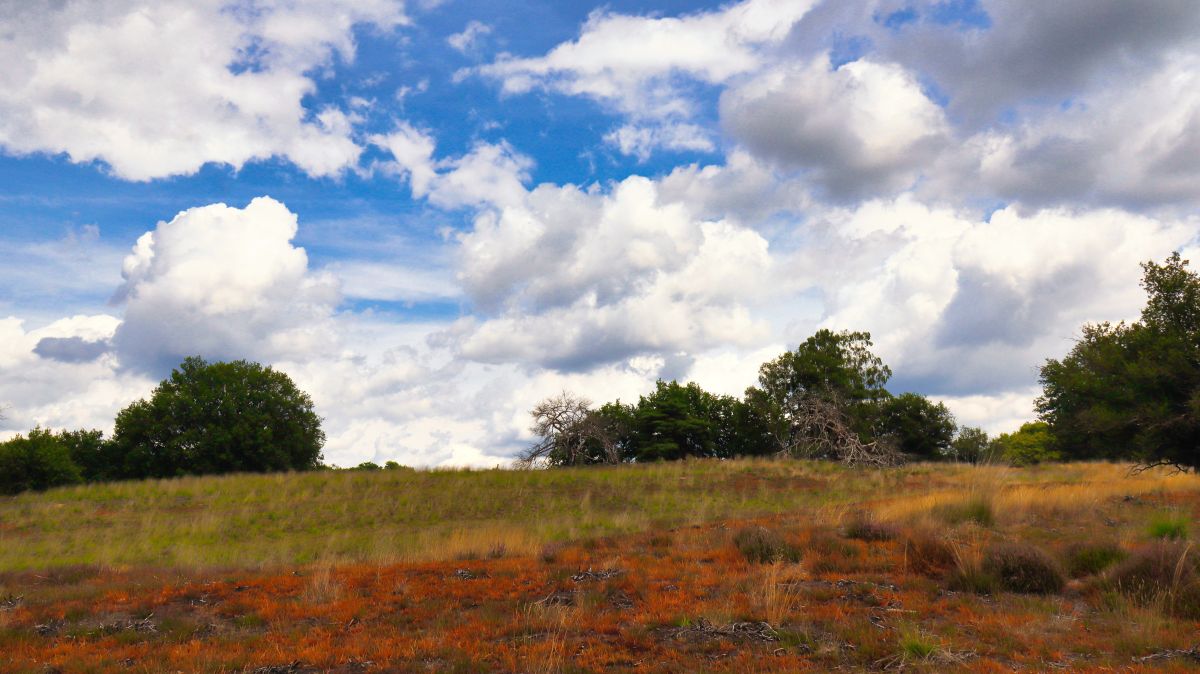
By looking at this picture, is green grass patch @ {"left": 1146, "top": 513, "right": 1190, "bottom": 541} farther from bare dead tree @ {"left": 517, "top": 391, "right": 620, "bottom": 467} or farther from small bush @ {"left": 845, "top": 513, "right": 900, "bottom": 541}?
bare dead tree @ {"left": 517, "top": 391, "right": 620, "bottom": 467}

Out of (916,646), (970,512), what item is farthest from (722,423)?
(916,646)

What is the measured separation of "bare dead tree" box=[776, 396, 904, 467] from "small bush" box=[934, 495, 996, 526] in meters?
27.5

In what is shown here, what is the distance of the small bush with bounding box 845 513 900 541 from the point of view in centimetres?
1432

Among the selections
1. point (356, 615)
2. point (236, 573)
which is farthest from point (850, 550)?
point (236, 573)

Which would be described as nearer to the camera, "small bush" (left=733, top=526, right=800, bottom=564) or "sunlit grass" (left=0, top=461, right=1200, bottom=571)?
"small bush" (left=733, top=526, right=800, bottom=564)

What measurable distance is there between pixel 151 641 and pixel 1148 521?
61.4ft

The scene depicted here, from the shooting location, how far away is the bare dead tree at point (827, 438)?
145ft

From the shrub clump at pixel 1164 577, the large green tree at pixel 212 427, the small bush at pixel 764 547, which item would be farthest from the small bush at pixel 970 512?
the large green tree at pixel 212 427

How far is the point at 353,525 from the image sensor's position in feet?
88.7

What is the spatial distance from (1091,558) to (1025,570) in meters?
1.66

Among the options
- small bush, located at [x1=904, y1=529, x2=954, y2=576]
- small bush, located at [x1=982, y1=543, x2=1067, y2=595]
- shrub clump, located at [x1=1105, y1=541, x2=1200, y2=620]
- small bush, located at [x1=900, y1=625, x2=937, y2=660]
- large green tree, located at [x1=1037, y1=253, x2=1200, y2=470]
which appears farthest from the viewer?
large green tree, located at [x1=1037, y1=253, x2=1200, y2=470]

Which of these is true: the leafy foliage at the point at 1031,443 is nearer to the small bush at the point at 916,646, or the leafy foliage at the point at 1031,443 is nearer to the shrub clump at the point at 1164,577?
the shrub clump at the point at 1164,577

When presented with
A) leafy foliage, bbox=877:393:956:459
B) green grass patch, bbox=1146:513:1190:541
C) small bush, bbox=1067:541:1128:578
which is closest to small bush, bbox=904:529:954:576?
small bush, bbox=1067:541:1128:578

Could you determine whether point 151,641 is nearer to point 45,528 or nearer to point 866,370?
point 45,528
